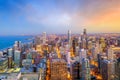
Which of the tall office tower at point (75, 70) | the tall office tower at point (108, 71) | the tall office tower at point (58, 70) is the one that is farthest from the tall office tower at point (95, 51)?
the tall office tower at point (58, 70)

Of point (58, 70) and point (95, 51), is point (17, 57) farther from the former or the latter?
point (95, 51)

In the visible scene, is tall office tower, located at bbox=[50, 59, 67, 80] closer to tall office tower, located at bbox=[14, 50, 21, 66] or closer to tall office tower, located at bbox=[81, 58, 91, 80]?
tall office tower, located at bbox=[81, 58, 91, 80]

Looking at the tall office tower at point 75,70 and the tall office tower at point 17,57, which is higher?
the tall office tower at point 17,57

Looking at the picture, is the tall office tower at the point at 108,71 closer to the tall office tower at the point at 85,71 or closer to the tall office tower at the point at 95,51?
the tall office tower at the point at 85,71

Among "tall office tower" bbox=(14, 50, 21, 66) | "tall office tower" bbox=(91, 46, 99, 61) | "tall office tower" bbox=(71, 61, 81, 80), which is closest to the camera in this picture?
"tall office tower" bbox=(71, 61, 81, 80)

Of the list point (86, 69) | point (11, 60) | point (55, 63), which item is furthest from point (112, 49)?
point (11, 60)

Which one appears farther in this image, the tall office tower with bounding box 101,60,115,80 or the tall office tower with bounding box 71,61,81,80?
the tall office tower with bounding box 71,61,81,80

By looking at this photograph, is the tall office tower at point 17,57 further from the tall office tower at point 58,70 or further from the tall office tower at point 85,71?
the tall office tower at point 85,71

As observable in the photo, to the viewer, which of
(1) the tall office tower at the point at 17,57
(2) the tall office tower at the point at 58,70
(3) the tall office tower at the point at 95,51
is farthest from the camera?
(3) the tall office tower at the point at 95,51

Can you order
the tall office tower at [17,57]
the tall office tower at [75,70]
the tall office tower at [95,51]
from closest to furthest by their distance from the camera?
the tall office tower at [75,70] < the tall office tower at [17,57] < the tall office tower at [95,51]

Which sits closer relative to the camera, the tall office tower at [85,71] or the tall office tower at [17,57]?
the tall office tower at [85,71]

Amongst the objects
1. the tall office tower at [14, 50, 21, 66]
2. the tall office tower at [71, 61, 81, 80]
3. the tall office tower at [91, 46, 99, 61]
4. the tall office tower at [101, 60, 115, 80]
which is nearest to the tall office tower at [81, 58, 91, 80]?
the tall office tower at [71, 61, 81, 80]

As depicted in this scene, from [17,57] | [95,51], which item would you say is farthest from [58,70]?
[95,51]
